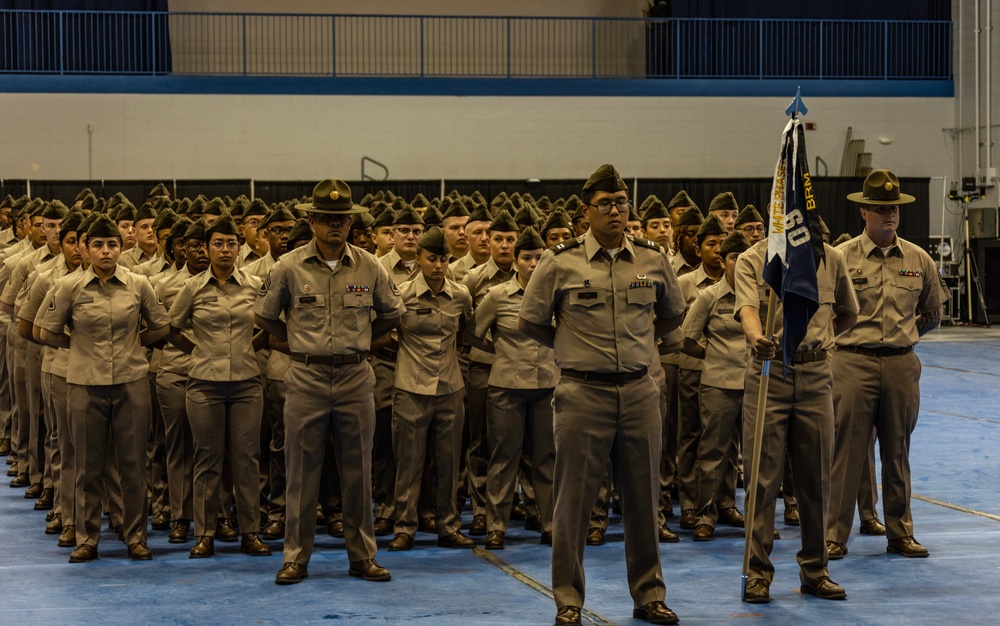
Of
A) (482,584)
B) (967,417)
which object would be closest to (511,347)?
(482,584)

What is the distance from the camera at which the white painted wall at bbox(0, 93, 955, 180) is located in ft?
66.4

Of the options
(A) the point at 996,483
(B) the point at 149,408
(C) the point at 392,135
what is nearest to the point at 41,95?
(C) the point at 392,135

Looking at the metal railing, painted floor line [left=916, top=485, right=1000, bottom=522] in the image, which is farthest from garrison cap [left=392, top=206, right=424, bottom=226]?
the metal railing

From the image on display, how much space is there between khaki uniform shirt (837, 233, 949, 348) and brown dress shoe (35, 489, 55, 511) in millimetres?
5248

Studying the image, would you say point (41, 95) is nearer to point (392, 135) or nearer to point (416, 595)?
point (392, 135)

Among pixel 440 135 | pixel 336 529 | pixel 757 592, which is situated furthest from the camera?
pixel 440 135

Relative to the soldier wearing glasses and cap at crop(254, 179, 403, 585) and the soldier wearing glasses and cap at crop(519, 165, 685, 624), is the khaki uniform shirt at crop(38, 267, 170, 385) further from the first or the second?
the soldier wearing glasses and cap at crop(519, 165, 685, 624)

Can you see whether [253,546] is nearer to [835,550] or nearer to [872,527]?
[835,550]

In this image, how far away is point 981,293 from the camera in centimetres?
2097

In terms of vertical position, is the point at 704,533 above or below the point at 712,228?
below

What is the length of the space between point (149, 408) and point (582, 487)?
273 cm

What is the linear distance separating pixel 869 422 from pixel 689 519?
1.34m

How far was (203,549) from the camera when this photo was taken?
22.8 feet

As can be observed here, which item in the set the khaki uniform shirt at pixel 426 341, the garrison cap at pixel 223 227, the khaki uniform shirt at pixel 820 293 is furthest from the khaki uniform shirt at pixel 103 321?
the khaki uniform shirt at pixel 820 293
